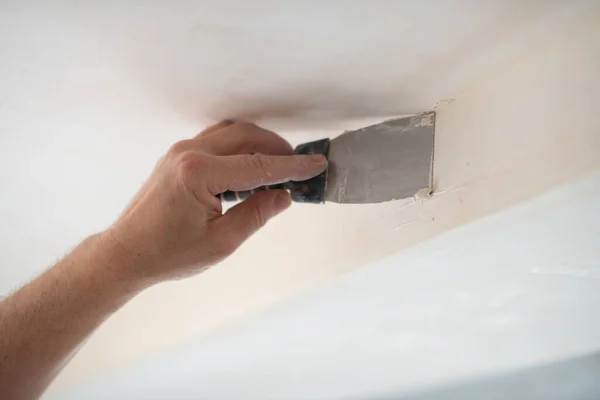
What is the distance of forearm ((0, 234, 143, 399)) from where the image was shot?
71 centimetres

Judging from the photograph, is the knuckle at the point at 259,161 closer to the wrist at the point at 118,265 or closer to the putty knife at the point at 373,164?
the putty knife at the point at 373,164

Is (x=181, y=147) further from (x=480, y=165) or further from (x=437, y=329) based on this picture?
(x=437, y=329)

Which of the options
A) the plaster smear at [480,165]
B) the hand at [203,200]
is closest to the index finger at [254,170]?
the hand at [203,200]

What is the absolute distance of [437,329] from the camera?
→ 3.58 ft

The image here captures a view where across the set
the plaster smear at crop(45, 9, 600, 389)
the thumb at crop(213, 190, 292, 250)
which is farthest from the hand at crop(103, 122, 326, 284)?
the plaster smear at crop(45, 9, 600, 389)

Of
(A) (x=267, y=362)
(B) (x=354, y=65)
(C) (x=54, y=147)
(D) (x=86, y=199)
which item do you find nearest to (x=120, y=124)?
(C) (x=54, y=147)

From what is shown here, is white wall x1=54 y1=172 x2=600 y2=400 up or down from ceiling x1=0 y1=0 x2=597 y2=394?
down

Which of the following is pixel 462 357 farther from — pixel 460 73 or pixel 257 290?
pixel 460 73

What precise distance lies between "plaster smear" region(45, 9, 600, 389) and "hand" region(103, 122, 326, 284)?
129 mm

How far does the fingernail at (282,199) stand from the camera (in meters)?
0.73

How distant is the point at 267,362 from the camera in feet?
4.23

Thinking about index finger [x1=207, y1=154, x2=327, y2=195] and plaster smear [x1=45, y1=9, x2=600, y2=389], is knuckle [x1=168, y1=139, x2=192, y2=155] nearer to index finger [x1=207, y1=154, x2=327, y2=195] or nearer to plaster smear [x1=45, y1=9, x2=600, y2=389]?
index finger [x1=207, y1=154, x2=327, y2=195]

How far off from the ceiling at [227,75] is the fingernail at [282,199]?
93 millimetres

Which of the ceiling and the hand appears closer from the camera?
the ceiling
